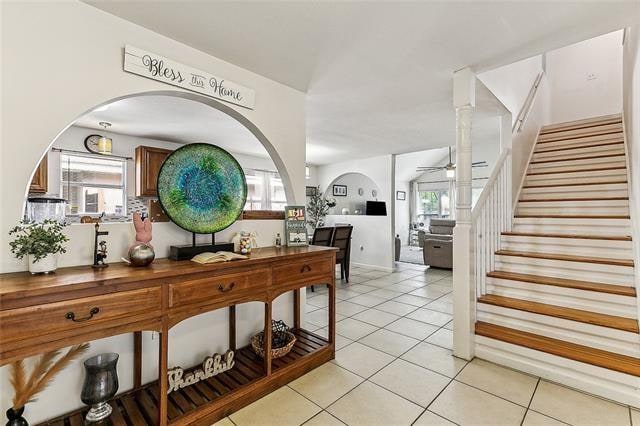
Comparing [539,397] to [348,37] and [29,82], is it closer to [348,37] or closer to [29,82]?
[348,37]

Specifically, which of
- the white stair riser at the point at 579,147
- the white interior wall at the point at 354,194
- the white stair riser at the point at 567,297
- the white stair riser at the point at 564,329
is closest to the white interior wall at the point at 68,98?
the white stair riser at the point at 564,329

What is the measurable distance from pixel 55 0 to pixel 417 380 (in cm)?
316

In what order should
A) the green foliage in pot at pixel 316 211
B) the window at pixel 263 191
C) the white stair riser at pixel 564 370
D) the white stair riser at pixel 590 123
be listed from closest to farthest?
the white stair riser at pixel 564 370 < the white stair riser at pixel 590 123 < the window at pixel 263 191 < the green foliage in pot at pixel 316 211

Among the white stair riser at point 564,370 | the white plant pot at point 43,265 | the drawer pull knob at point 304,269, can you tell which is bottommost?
the white stair riser at point 564,370

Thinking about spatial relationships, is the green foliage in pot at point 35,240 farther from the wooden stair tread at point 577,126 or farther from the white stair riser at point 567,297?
the wooden stair tread at point 577,126

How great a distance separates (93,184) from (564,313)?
5.90 metres

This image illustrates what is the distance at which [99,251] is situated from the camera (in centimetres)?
159

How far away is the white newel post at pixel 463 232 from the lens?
2381mm

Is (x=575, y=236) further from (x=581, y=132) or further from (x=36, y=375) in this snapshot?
(x=36, y=375)

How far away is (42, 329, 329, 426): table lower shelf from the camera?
4.96ft

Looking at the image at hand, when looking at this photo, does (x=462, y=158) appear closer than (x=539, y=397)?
No

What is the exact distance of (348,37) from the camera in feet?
6.22

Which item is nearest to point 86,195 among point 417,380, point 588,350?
point 417,380

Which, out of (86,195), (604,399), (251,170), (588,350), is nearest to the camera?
(604,399)
